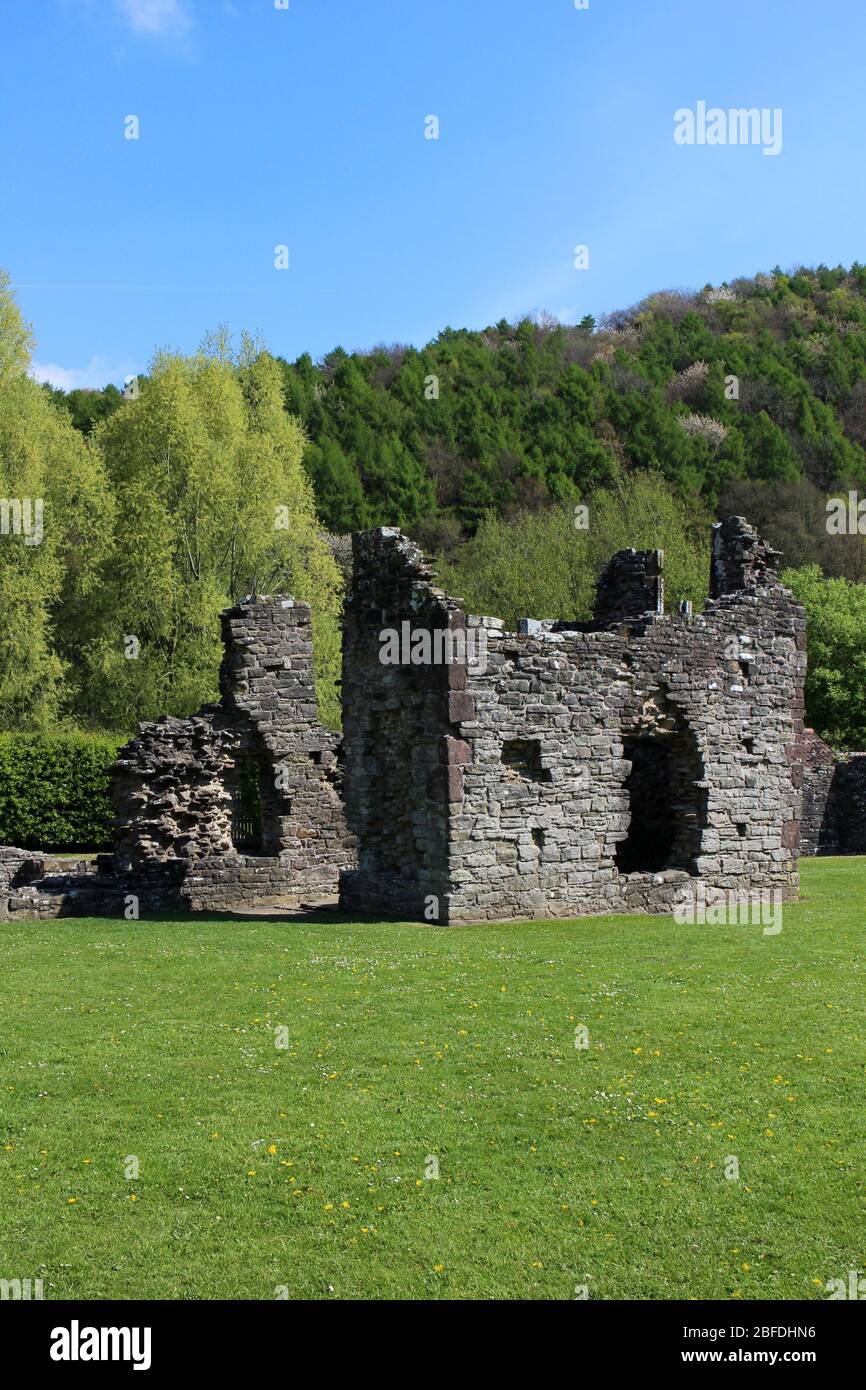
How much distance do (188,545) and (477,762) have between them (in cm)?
2155

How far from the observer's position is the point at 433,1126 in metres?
8.54

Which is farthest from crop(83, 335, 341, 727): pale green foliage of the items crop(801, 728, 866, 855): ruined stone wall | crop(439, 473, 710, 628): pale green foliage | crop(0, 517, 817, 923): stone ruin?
crop(439, 473, 710, 628): pale green foliage

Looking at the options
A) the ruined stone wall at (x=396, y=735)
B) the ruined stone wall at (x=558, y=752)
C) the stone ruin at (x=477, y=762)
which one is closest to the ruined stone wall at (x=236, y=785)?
the stone ruin at (x=477, y=762)

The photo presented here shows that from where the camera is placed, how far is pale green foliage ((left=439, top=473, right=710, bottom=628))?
5362 centimetres

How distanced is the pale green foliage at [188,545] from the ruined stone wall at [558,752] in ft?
53.6

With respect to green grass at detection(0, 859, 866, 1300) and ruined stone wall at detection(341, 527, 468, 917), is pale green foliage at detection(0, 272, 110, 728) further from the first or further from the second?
green grass at detection(0, 859, 866, 1300)

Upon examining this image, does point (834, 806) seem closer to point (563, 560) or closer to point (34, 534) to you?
point (563, 560)

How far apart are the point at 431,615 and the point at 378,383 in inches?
2643

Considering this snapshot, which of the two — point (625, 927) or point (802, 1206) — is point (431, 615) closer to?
point (625, 927)

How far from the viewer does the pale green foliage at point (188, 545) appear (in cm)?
3584

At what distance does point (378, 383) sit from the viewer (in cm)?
8231

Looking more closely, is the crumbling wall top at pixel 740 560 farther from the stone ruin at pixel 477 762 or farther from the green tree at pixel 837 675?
the green tree at pixel 837 675

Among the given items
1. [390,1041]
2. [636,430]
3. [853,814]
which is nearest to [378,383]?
[636,430]

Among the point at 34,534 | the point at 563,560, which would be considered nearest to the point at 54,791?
the point at 34,534
